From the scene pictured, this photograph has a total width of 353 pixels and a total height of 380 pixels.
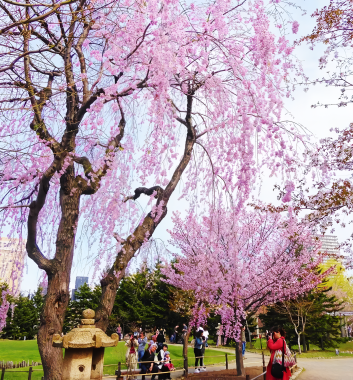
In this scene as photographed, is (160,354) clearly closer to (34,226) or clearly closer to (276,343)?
(276,343)

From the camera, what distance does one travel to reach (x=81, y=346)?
4.66 m

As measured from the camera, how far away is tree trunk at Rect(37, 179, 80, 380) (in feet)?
17.9

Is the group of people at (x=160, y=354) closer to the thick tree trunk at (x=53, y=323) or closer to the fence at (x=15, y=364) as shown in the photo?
the thick tree trunk at (x=53, y=323)

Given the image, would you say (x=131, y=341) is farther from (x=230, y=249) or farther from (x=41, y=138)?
(x=41, y=138)

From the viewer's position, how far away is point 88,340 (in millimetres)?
4750

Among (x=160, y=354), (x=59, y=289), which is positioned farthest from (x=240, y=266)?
(x=59, y=289)

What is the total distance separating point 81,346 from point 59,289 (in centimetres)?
138

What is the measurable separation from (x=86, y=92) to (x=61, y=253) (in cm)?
316

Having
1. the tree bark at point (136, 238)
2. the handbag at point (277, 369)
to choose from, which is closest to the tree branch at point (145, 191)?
the tree bark at point (136, 238)

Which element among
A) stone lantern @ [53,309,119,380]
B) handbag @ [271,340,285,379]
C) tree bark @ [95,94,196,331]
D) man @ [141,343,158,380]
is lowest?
man @ [141,343,158,380]

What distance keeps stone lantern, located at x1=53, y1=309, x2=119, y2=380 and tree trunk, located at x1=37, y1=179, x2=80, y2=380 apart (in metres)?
0.75

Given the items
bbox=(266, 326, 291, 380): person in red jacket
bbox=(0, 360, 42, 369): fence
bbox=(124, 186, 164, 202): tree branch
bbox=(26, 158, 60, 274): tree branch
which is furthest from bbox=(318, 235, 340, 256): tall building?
bbox=(0, 360, 42, 369): fence

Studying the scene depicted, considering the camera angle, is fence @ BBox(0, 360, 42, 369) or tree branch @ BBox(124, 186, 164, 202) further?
fence @ BBox(0, 360, 42, 369)

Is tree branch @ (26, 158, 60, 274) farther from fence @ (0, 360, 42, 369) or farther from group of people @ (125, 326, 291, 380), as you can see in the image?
fence @ (0, 360, 42, 369)
